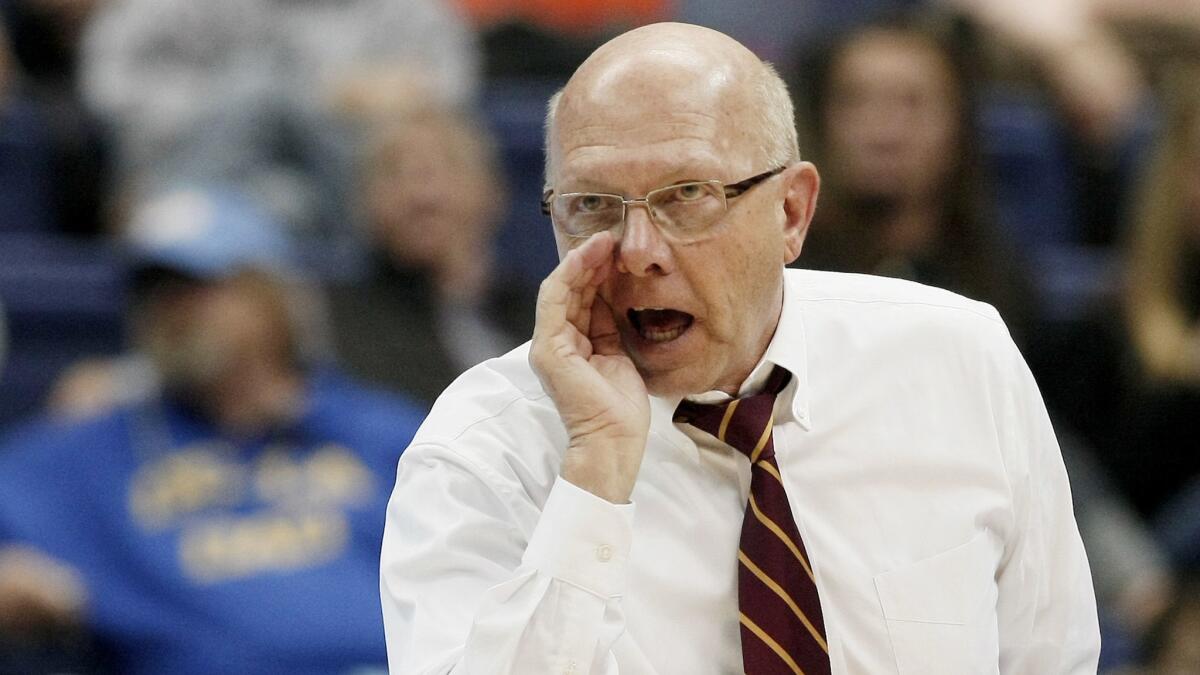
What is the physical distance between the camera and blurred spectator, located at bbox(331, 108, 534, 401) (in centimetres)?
462

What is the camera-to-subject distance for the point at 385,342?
4629mm

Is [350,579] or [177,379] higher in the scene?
[177,379]

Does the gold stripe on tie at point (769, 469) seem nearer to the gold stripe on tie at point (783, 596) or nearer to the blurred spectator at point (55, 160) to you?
the gold stripe on tie at point (783, 596)

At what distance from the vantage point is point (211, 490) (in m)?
4.02

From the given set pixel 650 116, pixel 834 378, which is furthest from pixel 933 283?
pixel 650 116

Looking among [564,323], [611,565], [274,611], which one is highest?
[564,323]

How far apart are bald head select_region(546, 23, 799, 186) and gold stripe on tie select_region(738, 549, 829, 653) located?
0.46 meters

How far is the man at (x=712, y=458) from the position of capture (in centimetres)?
192

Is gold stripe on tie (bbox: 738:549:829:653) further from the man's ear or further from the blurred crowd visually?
the blurred crowd

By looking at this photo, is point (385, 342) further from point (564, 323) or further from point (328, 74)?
point (564, 323)

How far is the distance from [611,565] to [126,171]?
356 cm

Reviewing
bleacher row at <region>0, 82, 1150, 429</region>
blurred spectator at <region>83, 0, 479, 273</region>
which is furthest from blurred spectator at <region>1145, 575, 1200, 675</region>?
blurred spectator at <region>83, 0, 479, 273</region>

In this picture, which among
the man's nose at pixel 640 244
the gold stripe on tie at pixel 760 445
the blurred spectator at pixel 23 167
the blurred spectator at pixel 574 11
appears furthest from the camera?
the blurred spectator at pixel 574 11

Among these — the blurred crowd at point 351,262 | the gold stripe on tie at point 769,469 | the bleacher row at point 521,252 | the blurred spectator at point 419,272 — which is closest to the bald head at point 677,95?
the gold stripe on tie at point 769,469
